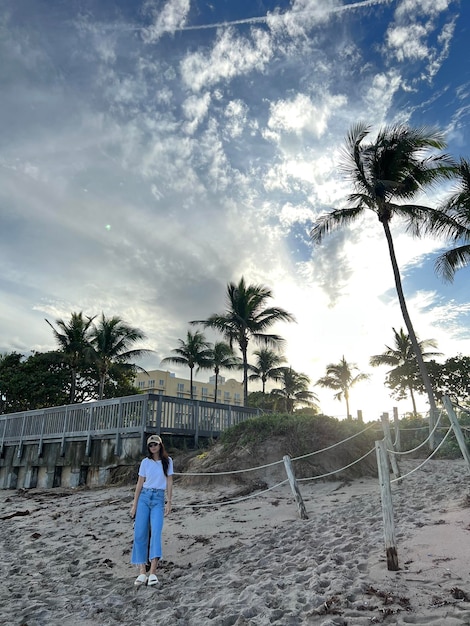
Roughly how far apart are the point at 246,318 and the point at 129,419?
1270 cm

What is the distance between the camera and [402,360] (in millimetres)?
34062

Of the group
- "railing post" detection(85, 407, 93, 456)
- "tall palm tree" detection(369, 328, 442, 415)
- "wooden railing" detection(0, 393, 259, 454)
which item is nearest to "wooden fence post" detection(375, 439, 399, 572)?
"wooden railing" detection(0, 393, 259, 454)

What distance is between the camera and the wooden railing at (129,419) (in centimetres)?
1305

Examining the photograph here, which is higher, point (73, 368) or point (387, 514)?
point (73, 368)

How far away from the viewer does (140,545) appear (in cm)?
481

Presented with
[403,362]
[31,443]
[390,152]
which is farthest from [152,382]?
[390,152]

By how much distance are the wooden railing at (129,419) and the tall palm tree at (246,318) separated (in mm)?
8244

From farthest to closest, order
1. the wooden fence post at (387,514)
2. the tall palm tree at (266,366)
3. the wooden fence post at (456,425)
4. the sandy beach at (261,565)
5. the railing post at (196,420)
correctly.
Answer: the tall palm tree at (266,366) → the railing post at (196,420) → the wooden fence post at (456,425) → the wooden fence post at (387,514) → the sandy beach at (261,565)

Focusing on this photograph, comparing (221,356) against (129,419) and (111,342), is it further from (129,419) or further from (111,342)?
(129,419)

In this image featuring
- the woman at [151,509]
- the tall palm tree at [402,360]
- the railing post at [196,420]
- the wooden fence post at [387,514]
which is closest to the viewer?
the wooden fence post at [387,514]

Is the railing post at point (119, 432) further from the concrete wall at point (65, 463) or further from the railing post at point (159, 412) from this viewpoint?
the railing post at point (159, 412)

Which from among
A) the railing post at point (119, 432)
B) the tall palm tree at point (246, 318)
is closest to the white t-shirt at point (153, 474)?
the railing post at point (119, 432)

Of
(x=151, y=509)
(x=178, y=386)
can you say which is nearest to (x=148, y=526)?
(x=151, y=509)

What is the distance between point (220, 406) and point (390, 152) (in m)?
11.8
